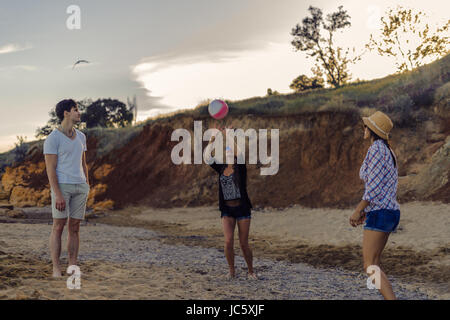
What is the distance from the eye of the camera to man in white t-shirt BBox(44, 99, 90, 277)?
237 inches

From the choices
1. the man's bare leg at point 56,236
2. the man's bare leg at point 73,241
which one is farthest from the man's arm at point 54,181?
the man's bare leg at point 73,241

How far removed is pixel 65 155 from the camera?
20.0 ft

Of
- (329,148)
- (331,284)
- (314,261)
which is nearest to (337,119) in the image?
Answer: (329,148)

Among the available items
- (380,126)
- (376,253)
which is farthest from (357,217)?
(380,126)

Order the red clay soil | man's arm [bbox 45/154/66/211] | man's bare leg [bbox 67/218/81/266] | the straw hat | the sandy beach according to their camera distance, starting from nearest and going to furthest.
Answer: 1. the straw hat
2. man's arm [bbox 45/154/66/211]
3. man's bare leg [bbox 67/218/81/266]
4. the sandy beach
5. the red clay soil

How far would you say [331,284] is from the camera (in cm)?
809

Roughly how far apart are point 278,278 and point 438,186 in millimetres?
10952

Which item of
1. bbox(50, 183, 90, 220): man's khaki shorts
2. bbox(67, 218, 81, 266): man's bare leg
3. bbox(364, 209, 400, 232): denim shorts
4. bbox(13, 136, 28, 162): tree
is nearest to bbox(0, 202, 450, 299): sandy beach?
bbox(67, 218, 81, 266): man's bare leg

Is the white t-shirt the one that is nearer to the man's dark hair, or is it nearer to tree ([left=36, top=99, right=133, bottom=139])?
the man's dark hair

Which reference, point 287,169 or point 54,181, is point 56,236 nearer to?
point 54,181

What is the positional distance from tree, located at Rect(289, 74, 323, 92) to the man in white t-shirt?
45100 millimetres

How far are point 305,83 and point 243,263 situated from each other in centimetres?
4420

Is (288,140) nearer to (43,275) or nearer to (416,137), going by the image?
(416,137)

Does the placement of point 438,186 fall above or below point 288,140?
below
